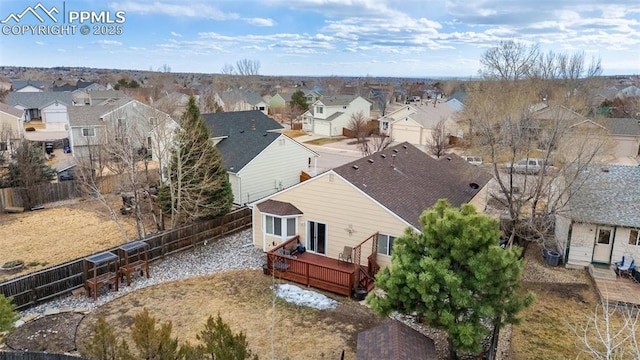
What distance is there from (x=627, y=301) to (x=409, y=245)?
9.74m

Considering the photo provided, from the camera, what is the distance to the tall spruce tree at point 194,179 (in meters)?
20.8

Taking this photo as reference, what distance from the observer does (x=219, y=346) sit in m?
9.23

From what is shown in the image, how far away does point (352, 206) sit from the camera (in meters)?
17.2

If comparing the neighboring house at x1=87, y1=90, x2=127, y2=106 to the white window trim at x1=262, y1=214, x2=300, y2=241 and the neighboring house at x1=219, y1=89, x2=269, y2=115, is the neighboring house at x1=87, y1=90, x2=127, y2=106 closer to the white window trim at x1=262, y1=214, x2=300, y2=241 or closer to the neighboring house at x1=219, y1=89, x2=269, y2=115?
the neighboring house at x1=219, y1=89, x2=269, y2=115

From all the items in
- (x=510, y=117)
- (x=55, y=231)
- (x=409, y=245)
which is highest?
(x=510, y=117)

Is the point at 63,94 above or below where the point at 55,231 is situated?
above

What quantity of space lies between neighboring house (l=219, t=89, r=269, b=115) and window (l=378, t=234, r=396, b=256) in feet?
157

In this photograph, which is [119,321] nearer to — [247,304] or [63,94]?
[247,304]

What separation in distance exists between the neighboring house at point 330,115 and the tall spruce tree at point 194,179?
123ft

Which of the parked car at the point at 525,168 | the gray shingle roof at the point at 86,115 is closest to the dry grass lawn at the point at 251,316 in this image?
the parked car at the point at 525,168

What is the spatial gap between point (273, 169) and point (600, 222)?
18001mm

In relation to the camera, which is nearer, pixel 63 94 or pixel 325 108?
pixel 325 108

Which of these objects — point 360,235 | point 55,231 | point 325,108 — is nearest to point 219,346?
point 360,235

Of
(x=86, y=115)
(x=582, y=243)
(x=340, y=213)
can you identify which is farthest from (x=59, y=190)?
(x=582, y=243)
